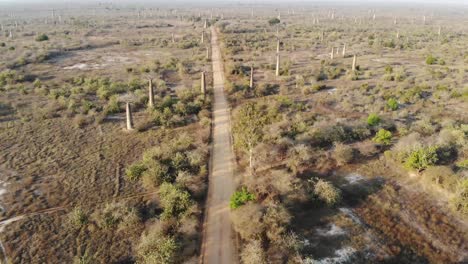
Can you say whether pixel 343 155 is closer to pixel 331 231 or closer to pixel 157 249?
pixel 331 231

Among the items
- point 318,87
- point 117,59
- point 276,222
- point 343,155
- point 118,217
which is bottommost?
point 118,217

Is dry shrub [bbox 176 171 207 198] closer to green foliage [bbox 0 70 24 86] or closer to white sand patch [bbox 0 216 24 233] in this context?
white sand patch [bbox 0 216 24 233]

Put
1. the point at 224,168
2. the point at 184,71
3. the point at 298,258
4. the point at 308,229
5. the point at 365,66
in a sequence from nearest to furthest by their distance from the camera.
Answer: the point at 298,258, the point at 308,229, the point at 224,168, the point at 184,71, the point at 365,66

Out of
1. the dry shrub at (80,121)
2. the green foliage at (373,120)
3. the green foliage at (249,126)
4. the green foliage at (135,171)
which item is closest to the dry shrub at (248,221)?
the green foliage at (249,126)

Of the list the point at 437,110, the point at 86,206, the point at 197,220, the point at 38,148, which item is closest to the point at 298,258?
the point at 197,220

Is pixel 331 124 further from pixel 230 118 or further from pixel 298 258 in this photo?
pixel 298 258

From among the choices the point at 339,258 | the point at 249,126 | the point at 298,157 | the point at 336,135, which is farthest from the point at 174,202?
the point at 336,135

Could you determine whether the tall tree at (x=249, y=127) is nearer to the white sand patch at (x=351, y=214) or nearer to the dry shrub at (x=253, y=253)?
the white sand patch at (x=351, y=214)
